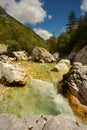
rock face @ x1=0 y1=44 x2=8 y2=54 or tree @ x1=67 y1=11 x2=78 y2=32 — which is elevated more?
tree @ x1=67 y1=11 x2=78 y2=32

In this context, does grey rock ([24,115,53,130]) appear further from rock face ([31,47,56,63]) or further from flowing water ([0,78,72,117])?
rock face ([31,47,56,63])

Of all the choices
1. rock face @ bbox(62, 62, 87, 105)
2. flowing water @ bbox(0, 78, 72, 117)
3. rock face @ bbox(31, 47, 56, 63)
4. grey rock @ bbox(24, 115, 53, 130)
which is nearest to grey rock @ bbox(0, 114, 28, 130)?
grey rock @ bbox(24, 115, 53, 130)

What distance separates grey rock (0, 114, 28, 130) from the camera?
17.3 m

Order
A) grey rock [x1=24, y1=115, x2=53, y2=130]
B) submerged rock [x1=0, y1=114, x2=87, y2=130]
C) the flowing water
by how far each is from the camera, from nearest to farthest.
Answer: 1. submerged rock [x1=0, y1=114, x2=87, y2=130]
2. grey rock [x1=24, y1=115, x2=53, y2=130]
3. the flowing water

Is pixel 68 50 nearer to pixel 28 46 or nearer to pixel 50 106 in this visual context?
pixel 28 46

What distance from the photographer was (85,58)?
171ft

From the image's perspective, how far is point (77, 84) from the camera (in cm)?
2647

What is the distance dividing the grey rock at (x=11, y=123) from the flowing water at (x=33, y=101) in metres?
3.36

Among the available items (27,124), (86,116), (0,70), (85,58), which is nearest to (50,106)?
(86,116)

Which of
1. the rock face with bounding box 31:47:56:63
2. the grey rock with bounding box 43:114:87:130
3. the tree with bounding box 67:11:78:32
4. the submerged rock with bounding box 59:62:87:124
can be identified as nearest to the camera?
the grey rock with bounding box 43:114:87:130

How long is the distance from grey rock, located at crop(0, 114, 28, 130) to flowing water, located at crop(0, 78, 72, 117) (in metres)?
3.36

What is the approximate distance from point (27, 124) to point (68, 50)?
62.8 meters

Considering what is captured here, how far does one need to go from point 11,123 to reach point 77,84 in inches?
474

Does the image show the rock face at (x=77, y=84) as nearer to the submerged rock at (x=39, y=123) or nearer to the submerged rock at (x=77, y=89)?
the submerged rock at (x=77, y=89)
